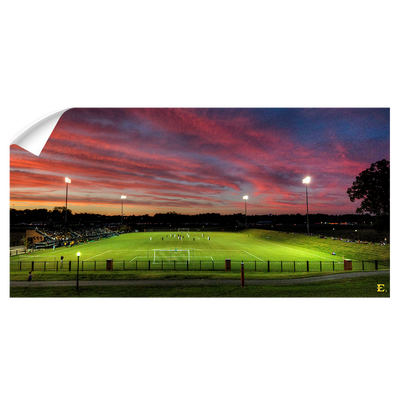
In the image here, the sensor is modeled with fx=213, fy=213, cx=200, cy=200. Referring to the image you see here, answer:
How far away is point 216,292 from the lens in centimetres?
772

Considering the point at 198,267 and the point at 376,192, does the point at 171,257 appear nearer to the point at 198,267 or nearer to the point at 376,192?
the point at 198,267

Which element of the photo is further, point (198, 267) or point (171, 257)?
point (171, 257)

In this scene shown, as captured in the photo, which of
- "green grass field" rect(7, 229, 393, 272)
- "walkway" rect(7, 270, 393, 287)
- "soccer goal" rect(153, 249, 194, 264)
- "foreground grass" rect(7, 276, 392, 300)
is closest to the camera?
"foreground grass" rect(7, 276, 392, 300)

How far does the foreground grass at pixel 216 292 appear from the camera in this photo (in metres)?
7.10

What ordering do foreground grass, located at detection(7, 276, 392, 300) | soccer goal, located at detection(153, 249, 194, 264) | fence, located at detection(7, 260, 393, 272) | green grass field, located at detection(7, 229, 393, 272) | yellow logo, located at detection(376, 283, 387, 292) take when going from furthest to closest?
1. soccer goal, located at detection(153, 249, 194, 264)
2. green grass field, located at detection(7, 229, 393, 272)
3. fence, located at detection(7, 260, 393, 272)
4. yellow logo, located at detection(376, 283, 387, 292)
5. foreground grass, located at detection(7, 276, 392, 300)

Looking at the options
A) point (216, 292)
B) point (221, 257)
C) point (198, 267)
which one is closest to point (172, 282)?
point (216, 292)

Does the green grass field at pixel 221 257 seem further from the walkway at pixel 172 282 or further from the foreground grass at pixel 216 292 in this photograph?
the foreground grass at pixel 216 292

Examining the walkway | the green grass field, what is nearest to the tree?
the green grass field

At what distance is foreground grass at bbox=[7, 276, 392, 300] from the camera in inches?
279

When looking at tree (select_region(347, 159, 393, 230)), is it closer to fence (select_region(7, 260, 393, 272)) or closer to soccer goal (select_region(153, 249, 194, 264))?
fence (select_region(7, 260, 393, 272))
